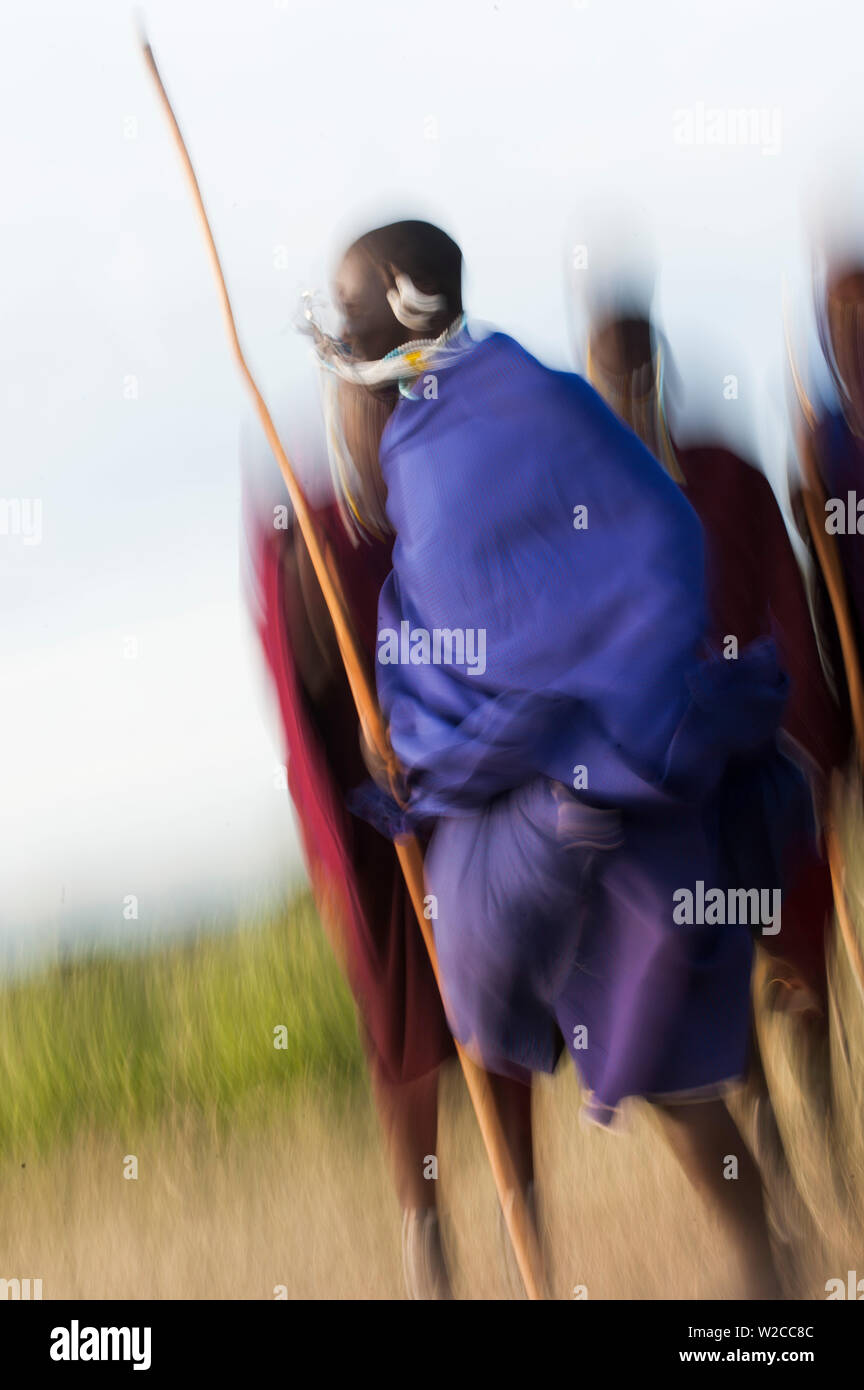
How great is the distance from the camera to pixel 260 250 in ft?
6.19

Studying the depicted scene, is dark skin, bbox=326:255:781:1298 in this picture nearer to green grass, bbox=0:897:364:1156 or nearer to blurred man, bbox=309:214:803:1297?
blurred man, bbox=309:214:803:1297

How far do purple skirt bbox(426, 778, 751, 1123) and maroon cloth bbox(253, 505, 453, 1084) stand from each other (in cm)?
12

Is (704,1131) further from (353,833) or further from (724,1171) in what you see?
(353,833)

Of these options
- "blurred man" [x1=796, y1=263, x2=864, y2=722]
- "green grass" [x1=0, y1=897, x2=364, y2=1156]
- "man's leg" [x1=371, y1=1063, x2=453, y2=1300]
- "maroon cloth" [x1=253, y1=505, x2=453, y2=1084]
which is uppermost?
"blurred man" [x1=796, y1=263, x2=864, y2=722]

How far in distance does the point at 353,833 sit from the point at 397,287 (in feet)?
2.38

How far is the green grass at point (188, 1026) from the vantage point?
1.93 meters

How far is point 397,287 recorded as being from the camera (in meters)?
1.77

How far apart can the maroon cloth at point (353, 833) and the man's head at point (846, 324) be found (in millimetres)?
660

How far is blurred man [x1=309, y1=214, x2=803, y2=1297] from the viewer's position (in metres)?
1.66

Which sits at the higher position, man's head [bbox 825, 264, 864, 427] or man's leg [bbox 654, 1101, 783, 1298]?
man's head [bbox 825, 264, 864, 427]

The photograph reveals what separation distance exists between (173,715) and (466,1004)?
0.57 meters

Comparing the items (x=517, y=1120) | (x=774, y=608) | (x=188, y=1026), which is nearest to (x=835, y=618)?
(x=774, y=608)

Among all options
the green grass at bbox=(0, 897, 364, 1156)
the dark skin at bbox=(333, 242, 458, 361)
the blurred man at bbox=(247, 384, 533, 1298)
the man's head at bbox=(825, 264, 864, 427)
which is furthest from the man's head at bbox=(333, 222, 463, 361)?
the green grass at bbox=(0, 897, 364, 1156)
